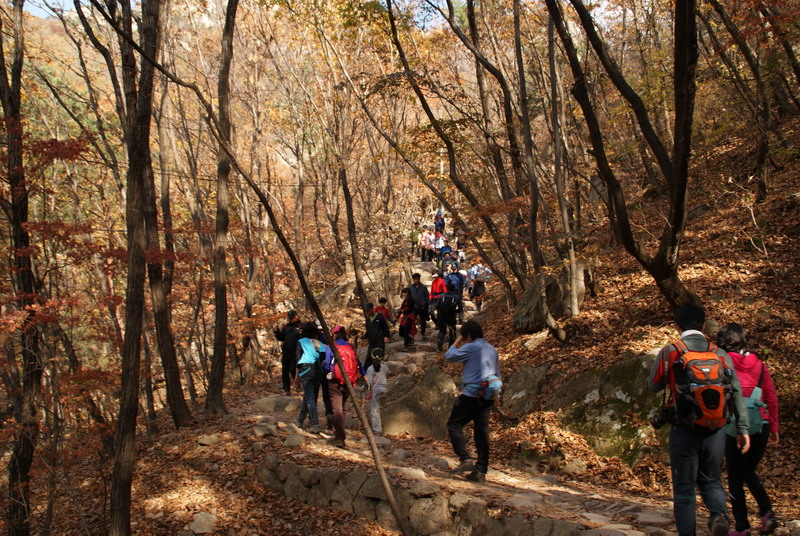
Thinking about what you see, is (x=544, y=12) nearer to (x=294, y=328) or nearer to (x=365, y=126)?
(x=365, y=126)

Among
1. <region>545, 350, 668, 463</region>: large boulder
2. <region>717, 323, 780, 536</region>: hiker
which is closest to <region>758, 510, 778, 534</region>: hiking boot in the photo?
<region>717, 323, 780, 536</region>: hiker

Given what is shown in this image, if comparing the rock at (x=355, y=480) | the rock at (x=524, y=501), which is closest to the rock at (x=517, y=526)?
the rock at (x=524, y=501)

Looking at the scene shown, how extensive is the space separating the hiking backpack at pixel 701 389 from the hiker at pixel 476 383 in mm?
2082

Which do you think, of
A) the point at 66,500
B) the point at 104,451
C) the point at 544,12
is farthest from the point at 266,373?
the point at 544,12

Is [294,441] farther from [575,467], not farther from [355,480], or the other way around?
[575,467]

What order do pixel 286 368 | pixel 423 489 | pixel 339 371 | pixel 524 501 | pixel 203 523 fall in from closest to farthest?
pixel 524 501 < pixel 423 489 < pixel 203 523 < pixel 339 371 < pixel 286 368

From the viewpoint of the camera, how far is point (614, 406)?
7.16m

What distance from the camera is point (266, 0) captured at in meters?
14.8

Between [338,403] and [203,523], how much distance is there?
7.70 feet

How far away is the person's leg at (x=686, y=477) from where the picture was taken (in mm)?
3602

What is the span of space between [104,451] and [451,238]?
17712 mm

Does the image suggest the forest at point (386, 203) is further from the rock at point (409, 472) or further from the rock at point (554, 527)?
the rock at point (554, 527)

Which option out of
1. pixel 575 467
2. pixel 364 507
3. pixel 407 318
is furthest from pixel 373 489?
pixel 407 318

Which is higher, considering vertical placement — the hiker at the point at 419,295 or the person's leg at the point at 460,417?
the hiker at the point at 419,295
